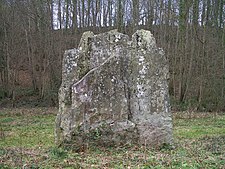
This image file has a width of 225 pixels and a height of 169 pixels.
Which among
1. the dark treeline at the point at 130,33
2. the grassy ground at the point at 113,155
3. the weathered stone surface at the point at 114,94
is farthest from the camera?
the dark treeline at the point at 130,33

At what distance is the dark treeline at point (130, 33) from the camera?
30.2m

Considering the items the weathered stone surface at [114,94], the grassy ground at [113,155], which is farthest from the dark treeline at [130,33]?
the weathered stone surface at [114,94]

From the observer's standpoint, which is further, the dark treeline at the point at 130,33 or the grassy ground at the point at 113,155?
the dark treeline at the point at 130,33

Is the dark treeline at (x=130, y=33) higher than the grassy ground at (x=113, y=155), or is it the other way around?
the dark treeline at (x=130, y=33)

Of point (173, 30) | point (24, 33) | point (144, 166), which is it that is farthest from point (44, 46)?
point (144, 166)

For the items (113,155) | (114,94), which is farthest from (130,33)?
(113,155)

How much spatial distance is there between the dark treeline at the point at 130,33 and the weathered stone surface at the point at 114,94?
1662cm

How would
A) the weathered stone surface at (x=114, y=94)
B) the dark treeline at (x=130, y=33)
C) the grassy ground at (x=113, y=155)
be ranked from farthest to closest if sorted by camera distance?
1. the dark treeline at (x=130, y=33)
2. the weathered stone surface at (x=114, y=94)
3. the grassy ground at (x=113, y=155)

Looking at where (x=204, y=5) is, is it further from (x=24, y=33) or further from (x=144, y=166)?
(x=144, y=166)

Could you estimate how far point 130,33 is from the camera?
3491 centimetres

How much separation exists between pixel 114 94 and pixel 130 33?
2427 centimetres

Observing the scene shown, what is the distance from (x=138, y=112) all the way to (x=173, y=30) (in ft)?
84.1

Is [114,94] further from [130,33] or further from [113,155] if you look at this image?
[130,33]

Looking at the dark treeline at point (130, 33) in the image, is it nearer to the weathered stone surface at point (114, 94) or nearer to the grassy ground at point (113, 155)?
→ the grassy ground at point (113, 155)
